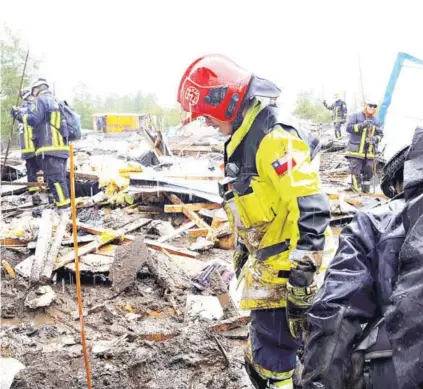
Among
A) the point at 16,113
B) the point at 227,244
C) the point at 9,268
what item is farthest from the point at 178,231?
the point at 16,113

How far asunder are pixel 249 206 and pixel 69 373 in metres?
2.05

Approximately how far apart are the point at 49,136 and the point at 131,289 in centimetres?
377

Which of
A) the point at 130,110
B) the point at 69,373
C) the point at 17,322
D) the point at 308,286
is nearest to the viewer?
the point at 308,286

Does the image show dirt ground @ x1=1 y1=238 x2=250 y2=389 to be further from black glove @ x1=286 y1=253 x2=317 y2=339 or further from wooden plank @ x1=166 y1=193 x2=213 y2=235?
wooden plank @ x1=166 y1=193 x2=213 y2=235

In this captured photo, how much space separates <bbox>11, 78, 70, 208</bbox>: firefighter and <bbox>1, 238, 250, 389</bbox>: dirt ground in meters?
2.68

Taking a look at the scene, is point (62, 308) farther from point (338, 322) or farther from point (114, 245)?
point (338, 322)

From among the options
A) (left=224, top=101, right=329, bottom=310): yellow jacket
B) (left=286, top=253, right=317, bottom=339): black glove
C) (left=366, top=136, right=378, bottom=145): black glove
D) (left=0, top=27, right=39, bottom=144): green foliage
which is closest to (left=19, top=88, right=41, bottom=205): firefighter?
(left=224, top=101, right=329, bottom=310): yellow jacket

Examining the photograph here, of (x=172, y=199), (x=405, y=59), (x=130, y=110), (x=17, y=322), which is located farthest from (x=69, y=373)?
(x=130, y=110)

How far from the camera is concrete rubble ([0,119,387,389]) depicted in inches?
138

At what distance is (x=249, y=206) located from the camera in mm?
2562

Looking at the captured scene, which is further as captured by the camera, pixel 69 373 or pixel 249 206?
pixel 69 373

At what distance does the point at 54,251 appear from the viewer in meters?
5.67

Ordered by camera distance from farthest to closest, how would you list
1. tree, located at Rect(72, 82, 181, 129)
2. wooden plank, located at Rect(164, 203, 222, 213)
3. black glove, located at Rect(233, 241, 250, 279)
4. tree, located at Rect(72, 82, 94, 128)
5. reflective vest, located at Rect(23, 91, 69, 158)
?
tree, located at Rect(72, 82, 94, 128)
tree, located at Rect(72, 82, 181, 129)
wooden plank, located at Rect(164, 203, 222, 213)
reflective vest, located at Rect(23, 91, 69, 158)
black glove, located at Rect(233, 241, 250, 279)

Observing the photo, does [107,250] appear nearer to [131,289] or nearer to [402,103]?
[131,289]
